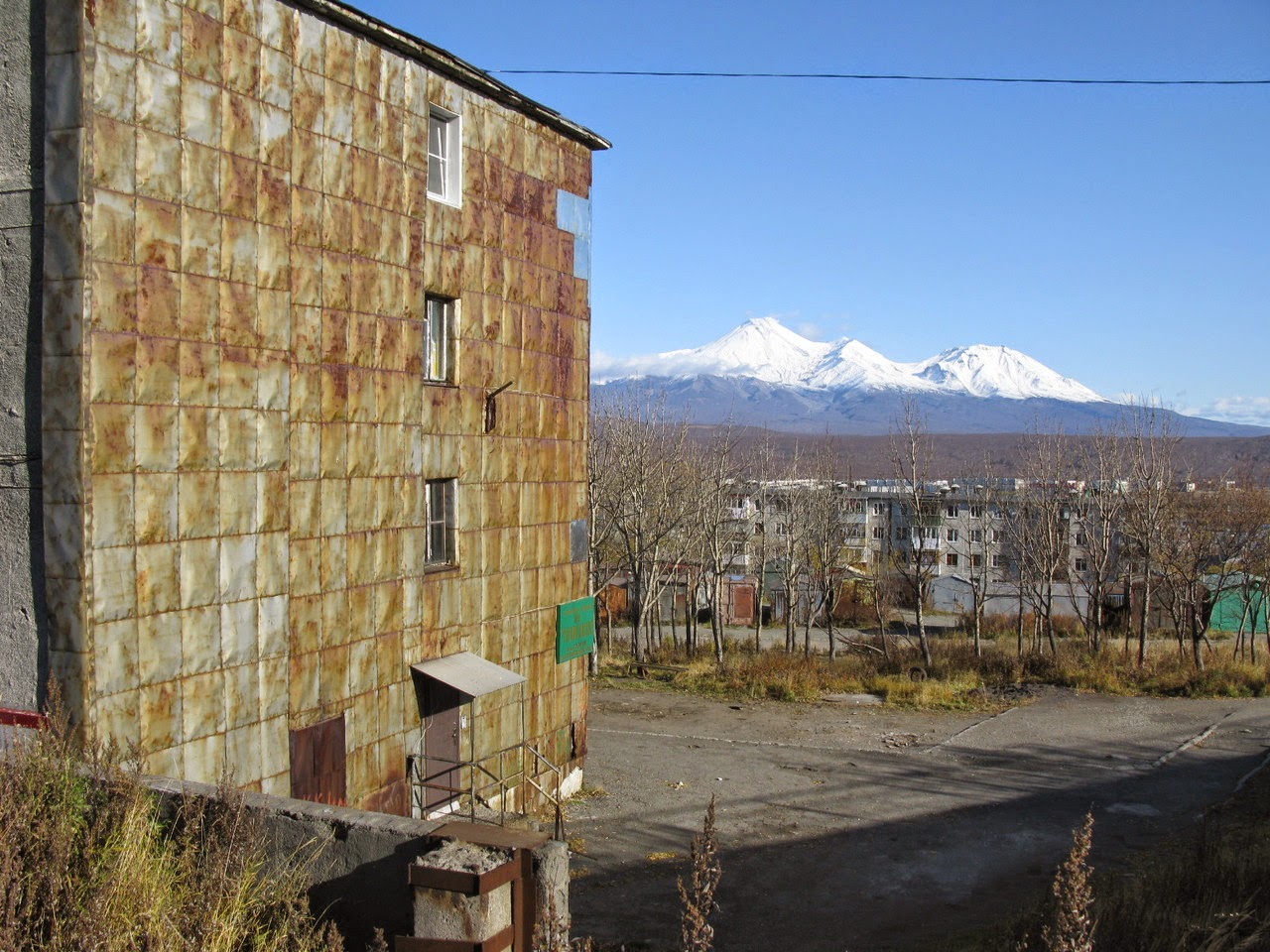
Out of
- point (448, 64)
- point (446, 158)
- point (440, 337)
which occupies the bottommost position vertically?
point (440, 337)

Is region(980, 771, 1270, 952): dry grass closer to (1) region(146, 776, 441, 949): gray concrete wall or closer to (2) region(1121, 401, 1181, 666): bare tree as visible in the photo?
(1) region(146, 776, 441, 949): gray concrete wall

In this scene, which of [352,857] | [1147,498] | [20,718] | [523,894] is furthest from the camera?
[1147,498]

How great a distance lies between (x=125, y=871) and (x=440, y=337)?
837 centimetres

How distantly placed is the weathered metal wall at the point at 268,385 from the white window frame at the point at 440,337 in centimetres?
18

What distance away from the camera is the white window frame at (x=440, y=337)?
504 inches

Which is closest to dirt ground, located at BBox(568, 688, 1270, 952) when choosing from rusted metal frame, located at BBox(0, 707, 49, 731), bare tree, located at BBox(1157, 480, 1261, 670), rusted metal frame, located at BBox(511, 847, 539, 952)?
rusted metal frame, located at BBox(511, 847, 539, 952)

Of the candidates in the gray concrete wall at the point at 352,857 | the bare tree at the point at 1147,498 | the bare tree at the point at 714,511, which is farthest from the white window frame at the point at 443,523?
the bare tree at the point at 1147,498

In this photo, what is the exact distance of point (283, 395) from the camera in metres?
10.1

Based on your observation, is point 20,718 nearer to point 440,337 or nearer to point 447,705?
point 447,705

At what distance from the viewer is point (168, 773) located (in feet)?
29.0

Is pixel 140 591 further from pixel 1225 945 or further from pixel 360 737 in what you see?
pixel 1225 945

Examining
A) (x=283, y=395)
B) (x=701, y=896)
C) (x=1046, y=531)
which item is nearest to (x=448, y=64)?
(x=283, y=395)

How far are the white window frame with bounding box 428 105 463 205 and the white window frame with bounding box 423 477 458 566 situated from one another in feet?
11.6

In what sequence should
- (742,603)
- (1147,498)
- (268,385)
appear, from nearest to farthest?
(268,385)
(1147,498)
(742,603)
